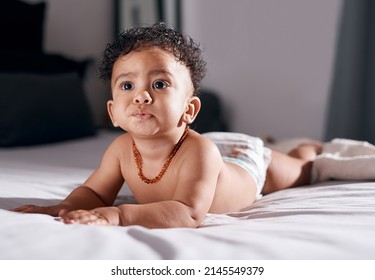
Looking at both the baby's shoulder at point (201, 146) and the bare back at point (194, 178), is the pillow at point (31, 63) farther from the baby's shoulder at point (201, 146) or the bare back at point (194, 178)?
the baby's shoulder at point (201, 146)

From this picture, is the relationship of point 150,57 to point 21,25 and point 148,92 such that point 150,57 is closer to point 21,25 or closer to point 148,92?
point 148,92

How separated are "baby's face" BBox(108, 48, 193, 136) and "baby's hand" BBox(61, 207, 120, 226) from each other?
0.18 m

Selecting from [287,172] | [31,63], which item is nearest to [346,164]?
[287,172]

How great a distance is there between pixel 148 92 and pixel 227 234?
1.10 feet

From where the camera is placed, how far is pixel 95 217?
0.90m

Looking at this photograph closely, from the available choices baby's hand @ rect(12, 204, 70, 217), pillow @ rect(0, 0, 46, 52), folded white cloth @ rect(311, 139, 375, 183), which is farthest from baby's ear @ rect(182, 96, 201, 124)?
pillow @ rect(0, 0, 46, 52)

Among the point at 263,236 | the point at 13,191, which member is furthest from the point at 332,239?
the point at 13,191

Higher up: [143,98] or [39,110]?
[143,98]

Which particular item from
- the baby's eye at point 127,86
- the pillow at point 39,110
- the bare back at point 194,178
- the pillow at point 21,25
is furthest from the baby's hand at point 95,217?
the pillow at point 21,25

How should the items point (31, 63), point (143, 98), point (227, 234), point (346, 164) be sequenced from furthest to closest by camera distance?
point (31, 63) → point (346, 164) → point (143, 98) → point (227, 234)

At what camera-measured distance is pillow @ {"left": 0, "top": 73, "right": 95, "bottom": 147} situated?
209 centimetres

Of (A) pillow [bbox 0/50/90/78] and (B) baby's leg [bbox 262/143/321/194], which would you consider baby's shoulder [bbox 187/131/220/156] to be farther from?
(A) pillow [bbox 0/50/90/78]

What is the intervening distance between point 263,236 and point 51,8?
2529 mm
